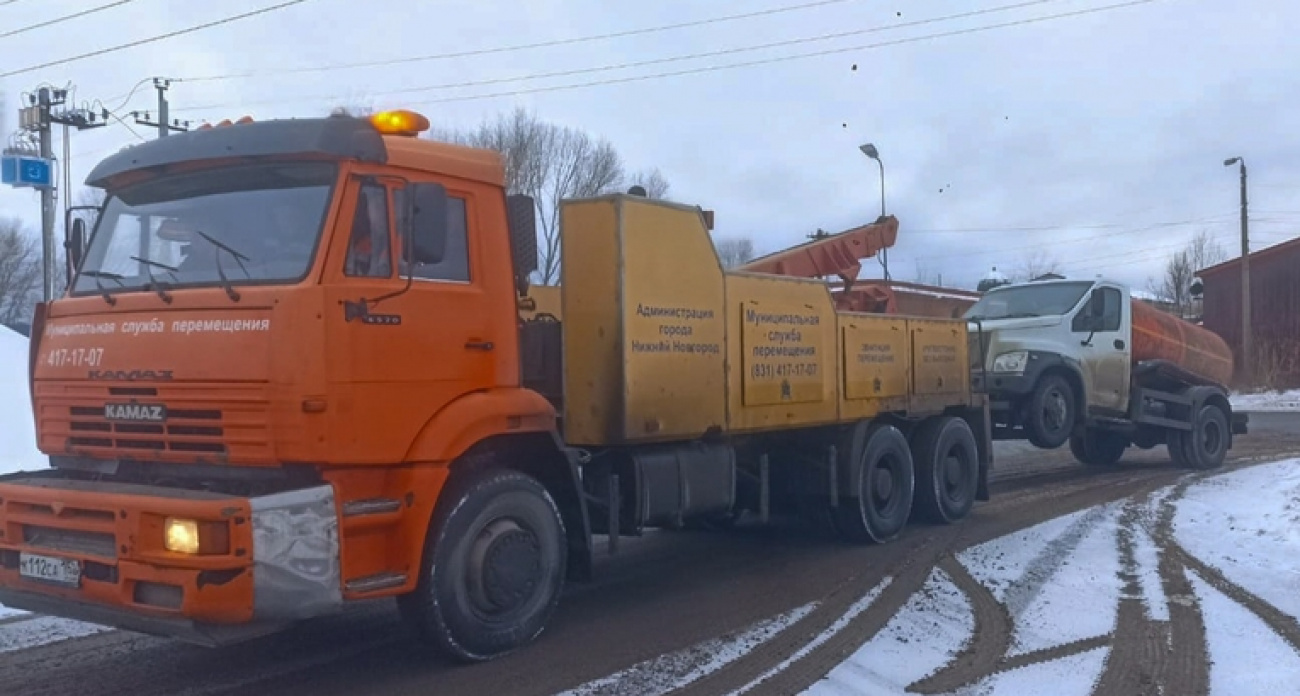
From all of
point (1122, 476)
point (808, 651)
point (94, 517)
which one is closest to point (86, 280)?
point (94, 517)

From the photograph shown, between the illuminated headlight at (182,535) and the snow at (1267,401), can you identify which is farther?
the snow at (1267,401)

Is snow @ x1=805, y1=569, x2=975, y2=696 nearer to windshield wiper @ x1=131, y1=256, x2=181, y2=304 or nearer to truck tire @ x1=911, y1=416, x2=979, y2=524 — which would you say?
truck tire @ x1=911, y1=416, x2=979, y2=524

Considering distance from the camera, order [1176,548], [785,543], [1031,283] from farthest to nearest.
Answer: [1031,283] < [785,543] < [1176,548]

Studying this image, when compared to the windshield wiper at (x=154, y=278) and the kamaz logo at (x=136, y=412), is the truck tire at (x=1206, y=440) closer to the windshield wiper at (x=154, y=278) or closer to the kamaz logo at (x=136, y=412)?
the windshield wiper at (x=154, y=278)

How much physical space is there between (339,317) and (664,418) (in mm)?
2888

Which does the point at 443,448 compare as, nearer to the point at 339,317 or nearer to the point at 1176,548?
the point at 339,317

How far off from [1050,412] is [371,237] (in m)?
10.3

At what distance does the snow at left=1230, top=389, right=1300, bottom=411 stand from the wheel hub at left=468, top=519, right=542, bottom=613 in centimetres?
2960

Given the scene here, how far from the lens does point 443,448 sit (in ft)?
20.7

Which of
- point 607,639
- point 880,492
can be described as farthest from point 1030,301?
point 607,639

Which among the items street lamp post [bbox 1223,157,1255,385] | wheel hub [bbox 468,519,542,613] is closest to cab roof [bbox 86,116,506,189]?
wheel hub [bbox 468,519,542,613]

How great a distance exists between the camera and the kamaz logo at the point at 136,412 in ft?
19.5

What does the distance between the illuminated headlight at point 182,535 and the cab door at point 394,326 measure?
77 cm

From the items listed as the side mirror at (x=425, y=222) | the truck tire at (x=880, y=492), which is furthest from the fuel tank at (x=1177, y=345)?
the side mirror at (x=425, y=222)
